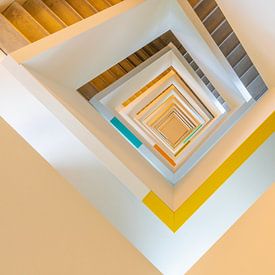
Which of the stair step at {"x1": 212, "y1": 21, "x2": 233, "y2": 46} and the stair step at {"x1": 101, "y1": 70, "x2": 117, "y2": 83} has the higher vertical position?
the stair step at {"x1": 101, "y1": 70, "x2": 117, "y2": 83}

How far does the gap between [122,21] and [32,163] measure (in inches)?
66.0

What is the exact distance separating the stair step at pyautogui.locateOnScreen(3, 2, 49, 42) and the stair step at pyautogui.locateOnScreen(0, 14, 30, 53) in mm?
129

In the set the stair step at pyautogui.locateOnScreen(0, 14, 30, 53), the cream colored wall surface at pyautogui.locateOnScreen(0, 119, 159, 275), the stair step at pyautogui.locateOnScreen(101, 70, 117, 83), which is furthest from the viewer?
the stair step at pyautogui.locateOnScreen(101, 70, 117, 83)

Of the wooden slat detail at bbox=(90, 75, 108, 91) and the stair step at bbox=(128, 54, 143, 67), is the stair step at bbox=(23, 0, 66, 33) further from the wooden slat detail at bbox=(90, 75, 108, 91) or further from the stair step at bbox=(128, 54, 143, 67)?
the stair step at bbox=(128, 54, 143, 67)

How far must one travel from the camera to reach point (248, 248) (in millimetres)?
1198

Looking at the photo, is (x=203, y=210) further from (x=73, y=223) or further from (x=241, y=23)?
(x=241, y=23)

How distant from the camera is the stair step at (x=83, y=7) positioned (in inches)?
123

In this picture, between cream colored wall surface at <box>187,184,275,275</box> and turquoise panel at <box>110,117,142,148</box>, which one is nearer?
cream colored wall surface at <box>187,184,275,275</box>

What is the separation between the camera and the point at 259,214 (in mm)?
1256

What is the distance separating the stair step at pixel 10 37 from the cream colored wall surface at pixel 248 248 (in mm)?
1757

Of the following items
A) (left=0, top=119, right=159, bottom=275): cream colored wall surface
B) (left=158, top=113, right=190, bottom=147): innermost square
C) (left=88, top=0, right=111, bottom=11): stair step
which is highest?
(left=88, top=0, right=111, bottom=11): stair step

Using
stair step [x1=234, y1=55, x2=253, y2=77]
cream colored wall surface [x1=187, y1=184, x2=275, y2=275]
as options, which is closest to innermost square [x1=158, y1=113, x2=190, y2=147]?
stair step [x1=234, y1=55, x2=253, y2=77]

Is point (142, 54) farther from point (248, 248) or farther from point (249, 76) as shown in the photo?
point (248, 248)

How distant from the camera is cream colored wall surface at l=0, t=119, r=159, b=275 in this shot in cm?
85
